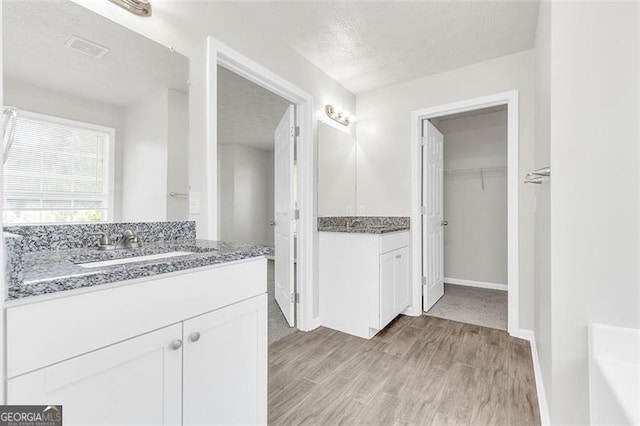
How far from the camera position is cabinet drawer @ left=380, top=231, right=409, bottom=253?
2.49 m

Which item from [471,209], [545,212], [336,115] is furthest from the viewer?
[471,209]

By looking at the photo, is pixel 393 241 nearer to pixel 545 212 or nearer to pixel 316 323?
pixel 316 323

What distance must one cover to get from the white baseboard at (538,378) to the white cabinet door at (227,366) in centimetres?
136

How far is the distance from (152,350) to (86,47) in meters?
1.32

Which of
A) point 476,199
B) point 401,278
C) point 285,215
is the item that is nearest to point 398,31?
point 285,215

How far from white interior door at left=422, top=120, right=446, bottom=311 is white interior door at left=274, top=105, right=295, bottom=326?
1.35 m

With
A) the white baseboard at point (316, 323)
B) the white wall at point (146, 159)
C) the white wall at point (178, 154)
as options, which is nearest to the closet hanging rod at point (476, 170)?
the white baseboard at point (316, 323)

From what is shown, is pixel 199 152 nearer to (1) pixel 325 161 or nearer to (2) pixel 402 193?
(1) pixel 325 161

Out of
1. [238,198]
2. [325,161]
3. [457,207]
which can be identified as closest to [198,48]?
[325,161]

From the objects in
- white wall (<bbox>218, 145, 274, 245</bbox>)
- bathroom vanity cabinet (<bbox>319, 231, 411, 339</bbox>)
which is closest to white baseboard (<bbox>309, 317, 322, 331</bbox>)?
bathroom vanity cabinet (<bbox>319, 231, 411, 339</bbox>)

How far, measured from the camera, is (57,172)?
4.14 feet

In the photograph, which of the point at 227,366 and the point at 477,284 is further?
the point at 477,284

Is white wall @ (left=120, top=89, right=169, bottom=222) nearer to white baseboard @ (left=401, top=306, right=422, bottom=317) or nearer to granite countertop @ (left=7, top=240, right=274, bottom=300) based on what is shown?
granite countertop @ (left=7, top=240, right=274, bottom=300)

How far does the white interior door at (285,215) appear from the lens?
8.77ft
